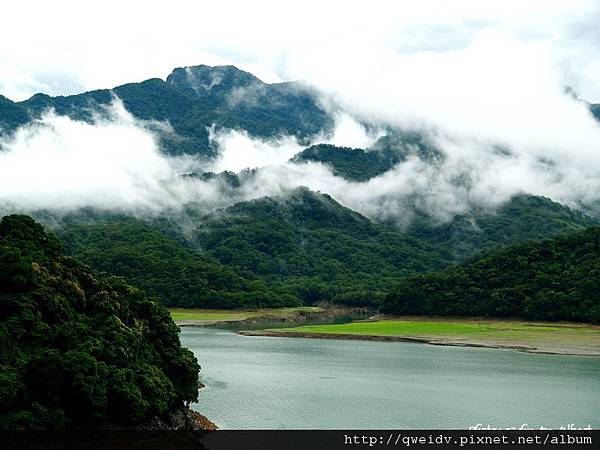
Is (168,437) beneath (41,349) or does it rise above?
beneath

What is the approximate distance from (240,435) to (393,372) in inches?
1176

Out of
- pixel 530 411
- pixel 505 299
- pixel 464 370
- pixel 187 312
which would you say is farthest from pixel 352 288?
pixel 530 411

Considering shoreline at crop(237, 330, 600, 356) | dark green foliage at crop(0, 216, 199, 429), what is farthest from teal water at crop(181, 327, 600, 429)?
dark green foliage at crop(0, 216, 199, 429)

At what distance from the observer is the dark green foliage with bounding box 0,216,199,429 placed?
32.6m

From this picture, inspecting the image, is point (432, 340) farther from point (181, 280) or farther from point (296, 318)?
point (181, 280)

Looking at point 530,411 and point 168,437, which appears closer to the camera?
point 168,437

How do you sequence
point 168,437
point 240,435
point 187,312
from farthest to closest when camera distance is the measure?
point 187,312 → point 240,435 → point 168,437

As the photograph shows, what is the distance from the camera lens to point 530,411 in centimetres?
4753

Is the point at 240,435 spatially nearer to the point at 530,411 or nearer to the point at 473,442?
the point at 473,442

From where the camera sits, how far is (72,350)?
113 ft

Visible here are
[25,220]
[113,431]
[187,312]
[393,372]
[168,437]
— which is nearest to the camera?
[113,431]

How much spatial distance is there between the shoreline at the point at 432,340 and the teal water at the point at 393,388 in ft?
9.89

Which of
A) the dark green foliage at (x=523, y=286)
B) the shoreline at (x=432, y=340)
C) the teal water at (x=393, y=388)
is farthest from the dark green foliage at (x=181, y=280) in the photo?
the teal water at (x=393, y=388)

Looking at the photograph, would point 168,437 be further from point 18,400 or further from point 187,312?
point 187,312
